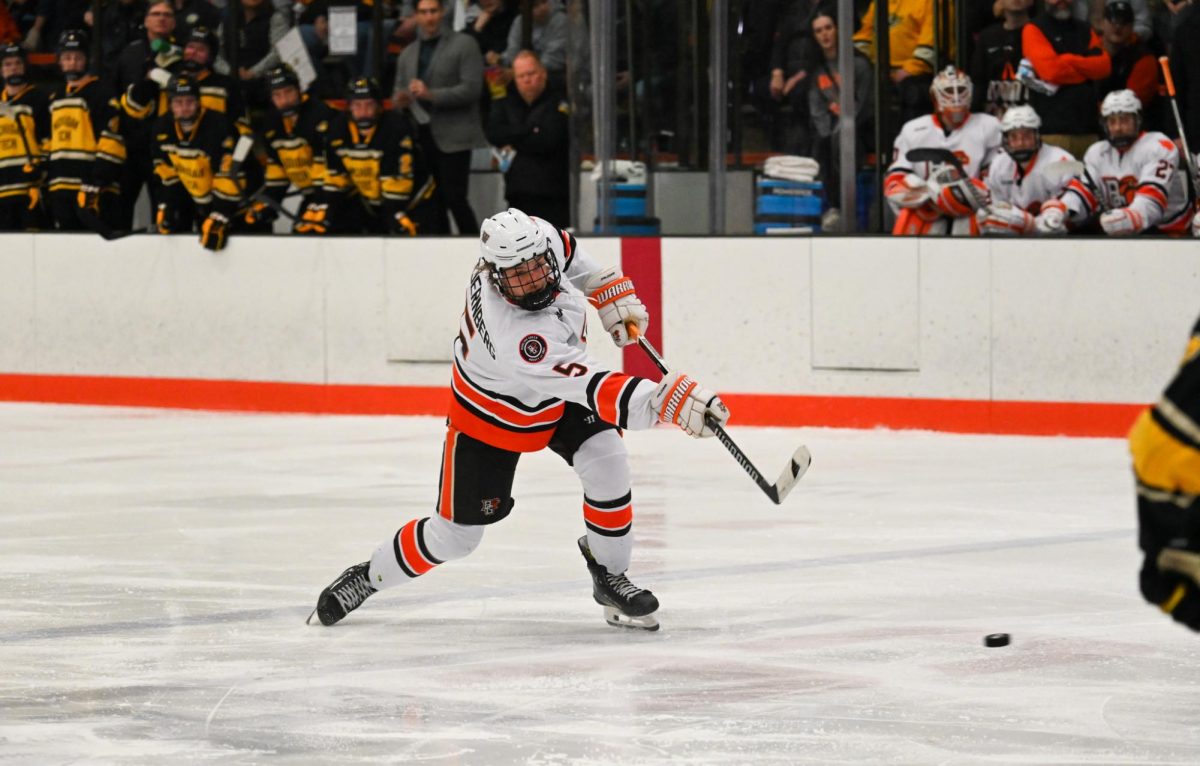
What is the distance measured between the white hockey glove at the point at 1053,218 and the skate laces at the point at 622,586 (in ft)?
13.7

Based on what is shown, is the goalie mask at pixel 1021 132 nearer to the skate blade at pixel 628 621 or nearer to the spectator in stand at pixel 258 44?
the spectator in stand at pixel 258 44

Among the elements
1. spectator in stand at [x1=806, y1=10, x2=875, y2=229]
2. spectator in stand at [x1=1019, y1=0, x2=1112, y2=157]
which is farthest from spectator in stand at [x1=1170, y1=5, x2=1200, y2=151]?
spectator in stand at [x1=806, y1=10, x2=875, y2=229]

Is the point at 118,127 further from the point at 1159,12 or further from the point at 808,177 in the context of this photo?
the point at 1159,12

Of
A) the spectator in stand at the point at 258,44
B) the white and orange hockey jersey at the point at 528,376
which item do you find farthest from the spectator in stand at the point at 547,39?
the white and orange hockey jersey at the point at 528,376

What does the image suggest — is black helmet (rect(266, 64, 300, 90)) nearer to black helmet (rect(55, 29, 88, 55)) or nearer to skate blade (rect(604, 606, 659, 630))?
black helmet (rect(55, 29, 88, 55))

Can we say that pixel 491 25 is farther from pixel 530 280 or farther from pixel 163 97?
pixel 530 280

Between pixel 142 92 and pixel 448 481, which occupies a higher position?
pixel 142 92

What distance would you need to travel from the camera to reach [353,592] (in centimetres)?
514

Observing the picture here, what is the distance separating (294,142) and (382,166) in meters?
0.58

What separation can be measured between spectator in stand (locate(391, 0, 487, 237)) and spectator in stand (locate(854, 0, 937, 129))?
2126 mm

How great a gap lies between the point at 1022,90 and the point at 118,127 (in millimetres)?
4953

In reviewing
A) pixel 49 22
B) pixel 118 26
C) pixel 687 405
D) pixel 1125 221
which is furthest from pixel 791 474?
pixel 49 22

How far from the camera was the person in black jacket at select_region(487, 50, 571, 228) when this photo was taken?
10.0 metres

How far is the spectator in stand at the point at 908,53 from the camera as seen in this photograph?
9453 millimetres
